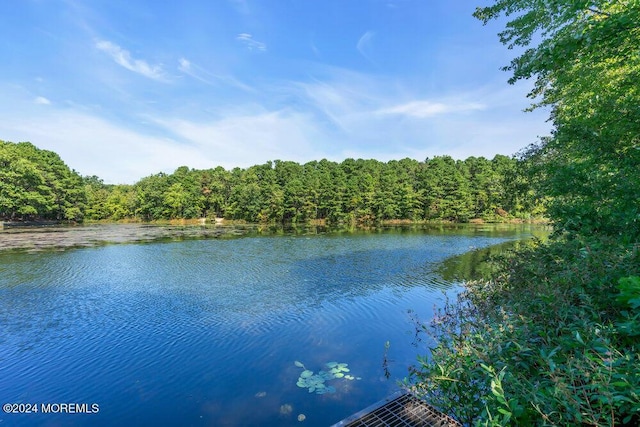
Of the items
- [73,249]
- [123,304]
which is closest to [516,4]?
[123,304]

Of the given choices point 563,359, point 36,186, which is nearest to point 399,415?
point 563,359

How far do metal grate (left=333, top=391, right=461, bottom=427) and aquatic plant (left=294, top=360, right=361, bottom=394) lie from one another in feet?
5.50

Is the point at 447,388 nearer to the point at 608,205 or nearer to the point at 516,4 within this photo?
the point at 608,205

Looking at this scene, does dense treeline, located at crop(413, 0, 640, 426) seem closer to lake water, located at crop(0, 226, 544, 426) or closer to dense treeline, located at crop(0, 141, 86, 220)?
lake water, located at crop(0, 226, 544, 426)

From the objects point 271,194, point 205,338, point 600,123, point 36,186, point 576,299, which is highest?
point 36,186

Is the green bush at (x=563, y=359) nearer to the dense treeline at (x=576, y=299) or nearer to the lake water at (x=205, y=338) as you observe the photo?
the dense treeline at (x=576, y=299)

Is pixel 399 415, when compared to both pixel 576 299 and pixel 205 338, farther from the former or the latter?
pixel 205 338

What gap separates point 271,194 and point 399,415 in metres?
64.3

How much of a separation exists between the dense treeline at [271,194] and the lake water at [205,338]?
4627 cm

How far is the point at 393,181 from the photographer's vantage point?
218 ft

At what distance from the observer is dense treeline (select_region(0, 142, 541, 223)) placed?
194 ft

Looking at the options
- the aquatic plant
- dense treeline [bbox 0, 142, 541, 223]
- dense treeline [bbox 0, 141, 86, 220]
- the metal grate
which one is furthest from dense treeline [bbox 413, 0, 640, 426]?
dense treeline [bbox 0, 141, 86, 220]

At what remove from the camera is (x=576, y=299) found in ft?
13.4

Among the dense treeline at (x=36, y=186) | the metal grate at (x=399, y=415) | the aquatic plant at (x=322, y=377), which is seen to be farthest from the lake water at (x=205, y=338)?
the dense treeline at (x=36, y=186)
